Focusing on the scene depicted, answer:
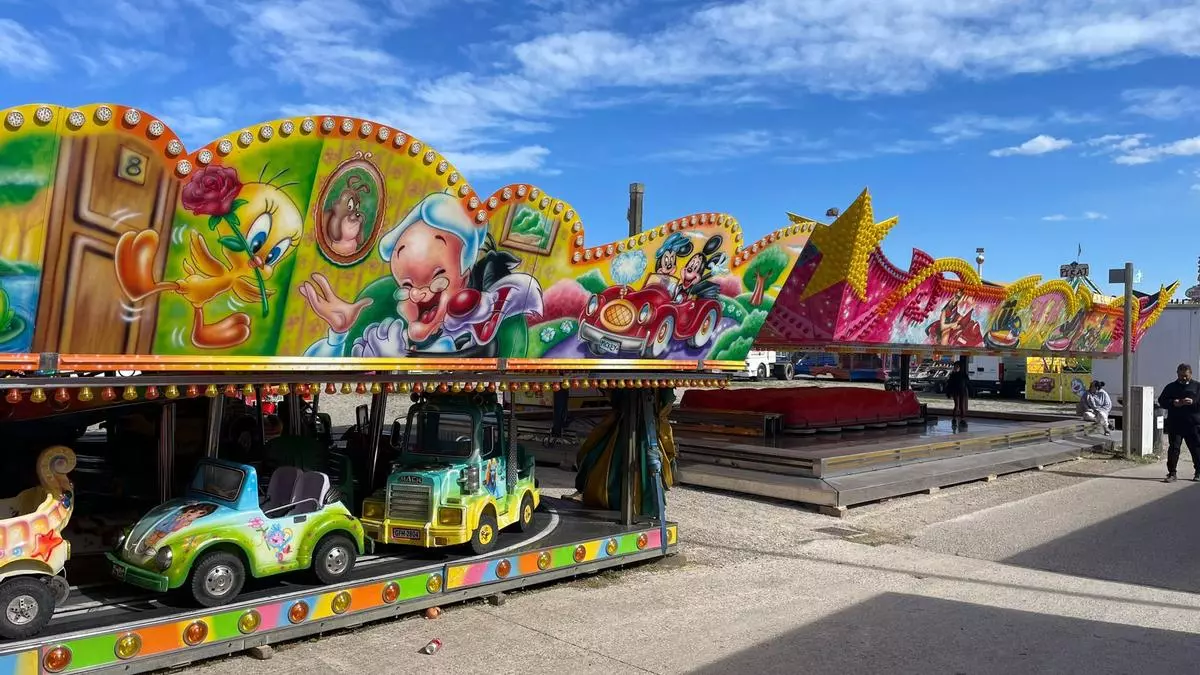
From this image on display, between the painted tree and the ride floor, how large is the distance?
281 centimetres

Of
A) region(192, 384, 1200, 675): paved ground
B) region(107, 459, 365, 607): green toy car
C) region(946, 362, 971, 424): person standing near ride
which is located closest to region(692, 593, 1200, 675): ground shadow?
region(192, 384, 1200, 675): paved ground

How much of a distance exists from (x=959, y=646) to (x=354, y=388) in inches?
206

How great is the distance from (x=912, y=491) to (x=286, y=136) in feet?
39.0

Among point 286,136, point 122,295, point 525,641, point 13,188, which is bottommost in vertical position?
point 525,641

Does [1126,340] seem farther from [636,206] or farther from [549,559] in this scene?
[549,559]

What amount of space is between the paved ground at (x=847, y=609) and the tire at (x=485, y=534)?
19.7 inches

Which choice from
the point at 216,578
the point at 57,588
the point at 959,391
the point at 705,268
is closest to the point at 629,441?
the point at 705,268

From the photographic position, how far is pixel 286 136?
5.83 metres

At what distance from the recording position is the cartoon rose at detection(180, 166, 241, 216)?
5539mm

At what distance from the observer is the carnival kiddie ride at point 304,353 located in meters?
5.25

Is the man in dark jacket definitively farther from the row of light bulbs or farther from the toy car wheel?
the toy car wheel

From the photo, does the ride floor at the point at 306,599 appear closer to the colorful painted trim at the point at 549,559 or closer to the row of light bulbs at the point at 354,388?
the colorful painted trim at the point at 549,559

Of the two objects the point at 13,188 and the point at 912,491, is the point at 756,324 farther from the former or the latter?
the point at 13,188

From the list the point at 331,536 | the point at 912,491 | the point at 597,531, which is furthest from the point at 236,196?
the point at 912,491
